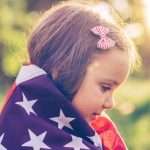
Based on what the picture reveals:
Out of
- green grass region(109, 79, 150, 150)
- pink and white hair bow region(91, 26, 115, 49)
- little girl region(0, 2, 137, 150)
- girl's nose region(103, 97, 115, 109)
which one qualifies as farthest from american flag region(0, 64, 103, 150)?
green grass region(109, 79, 150, 150)

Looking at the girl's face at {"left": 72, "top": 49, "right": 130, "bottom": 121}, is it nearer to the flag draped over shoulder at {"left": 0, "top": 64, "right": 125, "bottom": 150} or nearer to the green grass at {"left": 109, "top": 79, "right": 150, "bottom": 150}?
the flag draped over shoulder at {"left": 0, "top": 64, "right": 125, "bottom": 150}

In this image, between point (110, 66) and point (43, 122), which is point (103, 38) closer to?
point (110, 66)

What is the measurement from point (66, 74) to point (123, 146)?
47 centimetres

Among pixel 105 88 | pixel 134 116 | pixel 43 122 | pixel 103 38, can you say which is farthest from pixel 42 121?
pixel 134 116

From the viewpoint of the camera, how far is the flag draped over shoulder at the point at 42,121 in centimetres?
298

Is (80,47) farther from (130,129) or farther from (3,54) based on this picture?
(3,54)

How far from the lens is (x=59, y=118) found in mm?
3006

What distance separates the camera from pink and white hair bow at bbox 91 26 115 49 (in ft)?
9.96

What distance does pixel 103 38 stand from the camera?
3055 millimetres

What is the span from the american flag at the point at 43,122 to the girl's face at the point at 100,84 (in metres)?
0.05

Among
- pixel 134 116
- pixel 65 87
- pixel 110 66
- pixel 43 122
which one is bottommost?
pixel 134 116

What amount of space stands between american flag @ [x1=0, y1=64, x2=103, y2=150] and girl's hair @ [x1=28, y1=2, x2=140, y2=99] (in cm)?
5

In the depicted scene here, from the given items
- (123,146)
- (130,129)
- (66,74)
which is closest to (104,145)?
(123,146)

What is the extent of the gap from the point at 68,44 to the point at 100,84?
20 cm
